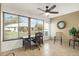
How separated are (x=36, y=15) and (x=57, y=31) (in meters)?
0.59

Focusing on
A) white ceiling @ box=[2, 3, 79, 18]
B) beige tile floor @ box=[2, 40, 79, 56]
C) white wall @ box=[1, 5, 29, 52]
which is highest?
white ceiling @ box=[2, 3, 79, 18]

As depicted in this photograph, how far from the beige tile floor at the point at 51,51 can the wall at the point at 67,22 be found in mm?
197

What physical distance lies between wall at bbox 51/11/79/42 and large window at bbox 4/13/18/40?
2.68 feet

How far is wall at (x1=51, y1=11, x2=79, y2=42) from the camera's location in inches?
79.5

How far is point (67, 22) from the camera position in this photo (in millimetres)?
2133

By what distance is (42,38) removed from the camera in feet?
7.45

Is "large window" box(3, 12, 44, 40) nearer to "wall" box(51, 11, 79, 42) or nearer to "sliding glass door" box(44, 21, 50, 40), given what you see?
"sliding glass door" box(44, 21, 50, 40)

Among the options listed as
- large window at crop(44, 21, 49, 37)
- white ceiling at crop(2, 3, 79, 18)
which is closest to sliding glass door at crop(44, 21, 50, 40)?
large window at crop(44, 21, 49, 37)

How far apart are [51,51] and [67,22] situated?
0.72 m

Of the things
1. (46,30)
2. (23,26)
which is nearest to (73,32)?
(46,30)

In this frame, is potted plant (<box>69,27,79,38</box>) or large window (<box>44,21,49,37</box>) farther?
large window (<box>44,21,49,37</box>)

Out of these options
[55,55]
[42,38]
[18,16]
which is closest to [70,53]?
[55,55]

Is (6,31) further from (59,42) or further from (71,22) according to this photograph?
(71,22)

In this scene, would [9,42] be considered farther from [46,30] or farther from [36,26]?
[46,30]
